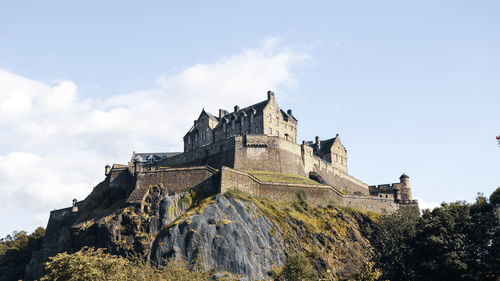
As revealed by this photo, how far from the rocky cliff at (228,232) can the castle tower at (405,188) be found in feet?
68.7

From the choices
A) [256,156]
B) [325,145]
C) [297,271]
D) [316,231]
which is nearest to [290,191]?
[316,231]

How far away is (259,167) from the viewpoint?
265 ft

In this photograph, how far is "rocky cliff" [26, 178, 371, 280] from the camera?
58.7 meters

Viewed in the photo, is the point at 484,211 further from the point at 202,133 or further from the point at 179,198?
the point at 202,133

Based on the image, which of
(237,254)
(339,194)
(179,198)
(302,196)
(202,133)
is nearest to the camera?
(237,254)

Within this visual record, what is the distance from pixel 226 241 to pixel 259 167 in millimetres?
23009

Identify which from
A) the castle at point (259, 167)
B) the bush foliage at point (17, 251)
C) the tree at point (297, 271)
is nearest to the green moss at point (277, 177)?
the castle at point (259, 167)

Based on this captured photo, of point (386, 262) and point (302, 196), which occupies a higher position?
point (302, 196)

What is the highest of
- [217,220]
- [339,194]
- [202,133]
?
[202,133]

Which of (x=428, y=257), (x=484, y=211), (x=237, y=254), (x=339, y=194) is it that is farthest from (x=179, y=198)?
(x=484, y=211)

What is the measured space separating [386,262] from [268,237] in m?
15.4

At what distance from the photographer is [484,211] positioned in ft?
162

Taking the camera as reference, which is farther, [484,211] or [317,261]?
[317,261]

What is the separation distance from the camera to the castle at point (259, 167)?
71562mm
